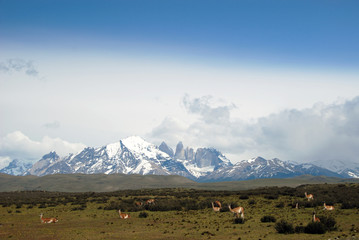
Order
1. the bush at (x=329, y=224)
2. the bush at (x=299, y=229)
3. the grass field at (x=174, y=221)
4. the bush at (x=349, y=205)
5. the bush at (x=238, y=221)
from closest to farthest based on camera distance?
1. the bush at (x=299, y=229)
2. the bush at (x=329, y=224)
3. the grass field at (x=174, y=221)
4. the bush at (x=238, y=221)
5. the bush at (x=349, y=205)

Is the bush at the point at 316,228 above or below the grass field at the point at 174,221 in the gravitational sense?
above

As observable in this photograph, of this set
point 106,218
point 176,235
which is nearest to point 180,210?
point 106,218

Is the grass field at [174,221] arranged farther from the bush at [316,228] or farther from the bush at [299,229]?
the bush at [299,229]

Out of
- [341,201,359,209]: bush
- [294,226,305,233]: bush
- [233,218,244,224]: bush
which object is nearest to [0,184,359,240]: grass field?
[341,201,359,209]: bush

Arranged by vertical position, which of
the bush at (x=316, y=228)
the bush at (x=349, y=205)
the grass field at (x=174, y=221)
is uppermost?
the bush at (x=349, y=205)

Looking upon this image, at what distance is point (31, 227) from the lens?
4344 centimetres

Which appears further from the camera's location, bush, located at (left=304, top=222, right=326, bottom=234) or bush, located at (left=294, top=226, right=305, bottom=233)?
bush, located at (left=294, top=226, right=305, bottom=233)

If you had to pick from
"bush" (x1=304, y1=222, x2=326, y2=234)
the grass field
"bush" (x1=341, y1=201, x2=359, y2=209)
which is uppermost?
"bush" (x1=341, y1=201, x2=359, y2=209)

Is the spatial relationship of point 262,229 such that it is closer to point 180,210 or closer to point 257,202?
point 180,210

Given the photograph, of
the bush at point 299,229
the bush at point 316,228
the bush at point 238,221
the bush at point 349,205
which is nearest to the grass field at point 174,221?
the bush at point 349,205

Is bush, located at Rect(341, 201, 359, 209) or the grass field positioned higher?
bush, located at Rect(341, 201, 359, 209)

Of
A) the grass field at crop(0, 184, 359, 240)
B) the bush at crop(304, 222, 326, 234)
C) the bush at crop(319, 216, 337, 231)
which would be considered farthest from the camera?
the grass field at crop(0, 184, 359, 240)

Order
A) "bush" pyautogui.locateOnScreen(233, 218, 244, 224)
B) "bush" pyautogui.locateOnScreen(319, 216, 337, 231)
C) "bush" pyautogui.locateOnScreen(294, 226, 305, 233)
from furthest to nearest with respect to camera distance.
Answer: "bush" pyautogui.locateOnScreen(233, 218, 244, 224) → "bush" pyautogui.locateOnScreen(319, 216, 337, 231) → "bush" pyautogui.locateOnScreen(294, 226, 305, 233)

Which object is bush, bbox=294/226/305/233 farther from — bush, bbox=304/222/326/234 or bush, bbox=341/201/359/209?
bush, bbox=341/201/359/209
